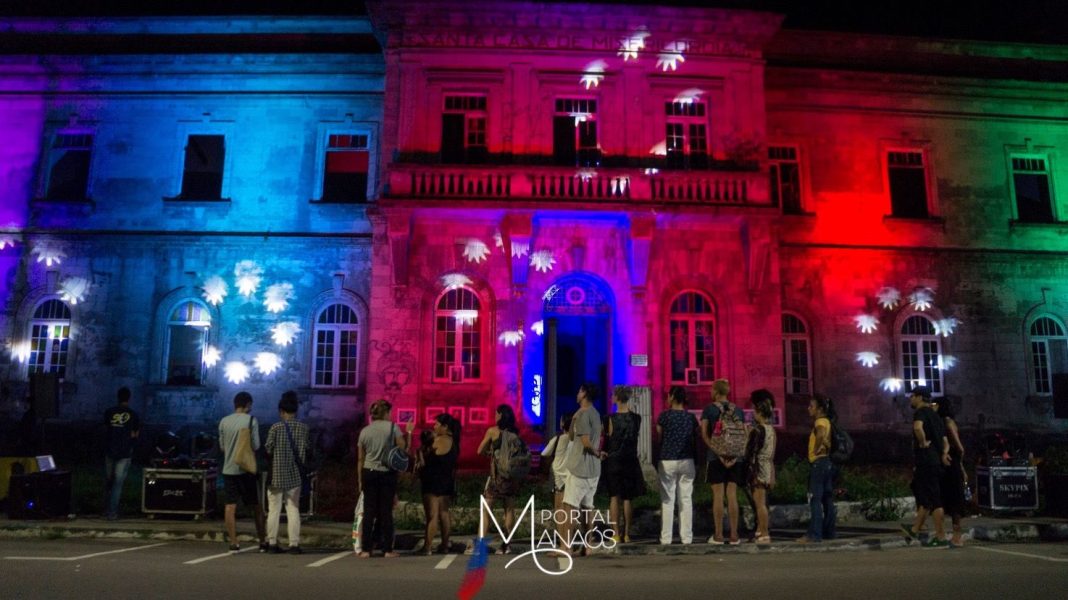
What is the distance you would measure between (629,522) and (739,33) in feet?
44.9

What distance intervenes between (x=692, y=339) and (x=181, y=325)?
1341 centimetres

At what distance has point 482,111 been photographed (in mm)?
18312

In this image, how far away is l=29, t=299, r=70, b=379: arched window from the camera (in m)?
19.3

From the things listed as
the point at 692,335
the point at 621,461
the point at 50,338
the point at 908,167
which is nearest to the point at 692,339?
the point at 692,335

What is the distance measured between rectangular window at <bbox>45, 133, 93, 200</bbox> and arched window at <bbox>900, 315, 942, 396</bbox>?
2295cm

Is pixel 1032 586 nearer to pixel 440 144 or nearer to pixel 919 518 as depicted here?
pixel 919 518

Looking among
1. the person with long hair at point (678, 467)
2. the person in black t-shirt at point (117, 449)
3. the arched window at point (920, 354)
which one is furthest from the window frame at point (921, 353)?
the person in black t-shirt at point (117, 449)

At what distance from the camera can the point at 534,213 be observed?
1708cm

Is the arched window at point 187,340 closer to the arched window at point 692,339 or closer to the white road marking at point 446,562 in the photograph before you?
the arched window at point 692,339

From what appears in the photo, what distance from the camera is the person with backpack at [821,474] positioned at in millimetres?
9477

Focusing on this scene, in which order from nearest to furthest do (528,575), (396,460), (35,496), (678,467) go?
(528,575), (396,460), (678,467), (35,496)

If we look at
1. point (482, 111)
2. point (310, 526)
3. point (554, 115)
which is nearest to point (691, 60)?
point (554, 115)

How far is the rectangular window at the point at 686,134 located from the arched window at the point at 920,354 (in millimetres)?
7519
